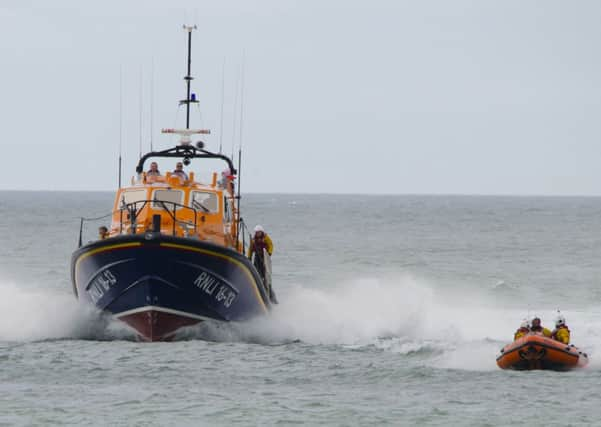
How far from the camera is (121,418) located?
40.0 ft

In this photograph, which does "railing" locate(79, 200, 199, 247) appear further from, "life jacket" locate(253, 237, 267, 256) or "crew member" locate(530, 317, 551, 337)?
"crew member" locate(530, 317, 551, 337)

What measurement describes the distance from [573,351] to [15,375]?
805 centimetres

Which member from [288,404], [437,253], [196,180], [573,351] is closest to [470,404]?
[288,404]

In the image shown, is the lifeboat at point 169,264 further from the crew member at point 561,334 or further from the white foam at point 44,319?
the crew member at point 561,334

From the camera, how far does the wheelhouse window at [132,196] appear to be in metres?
17.7

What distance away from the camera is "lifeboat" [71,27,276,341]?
16172mm

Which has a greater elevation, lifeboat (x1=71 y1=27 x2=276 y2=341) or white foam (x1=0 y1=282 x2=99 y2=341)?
lifeboat (x1=71 y1=27 x2=276 y2=341)

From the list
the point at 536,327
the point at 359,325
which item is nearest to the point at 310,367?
the point at 536,327

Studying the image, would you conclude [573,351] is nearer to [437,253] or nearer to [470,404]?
[470,404]

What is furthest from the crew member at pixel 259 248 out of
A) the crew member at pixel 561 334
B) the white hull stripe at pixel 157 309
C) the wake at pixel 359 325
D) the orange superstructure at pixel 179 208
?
the crew member at pixel 561 334

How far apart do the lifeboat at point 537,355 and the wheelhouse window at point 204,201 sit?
17.5 feet

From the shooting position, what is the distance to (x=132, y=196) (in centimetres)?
1786

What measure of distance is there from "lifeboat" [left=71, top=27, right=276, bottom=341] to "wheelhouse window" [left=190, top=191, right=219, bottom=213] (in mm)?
16

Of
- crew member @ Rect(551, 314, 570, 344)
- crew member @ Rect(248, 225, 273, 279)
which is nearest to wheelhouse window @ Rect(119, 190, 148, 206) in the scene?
crew member @ Rect(248, 225, 273, 279)
